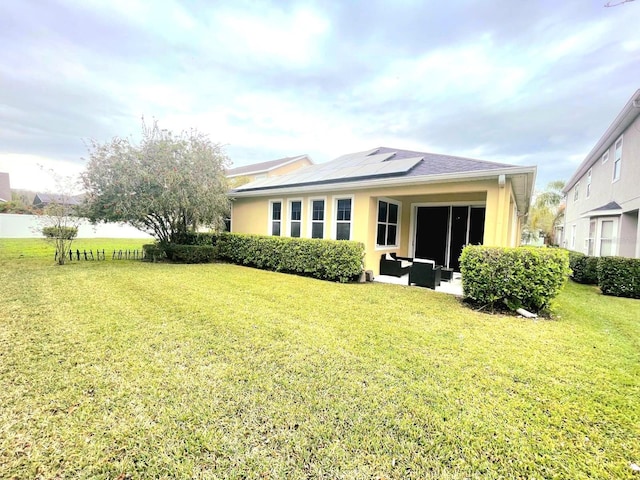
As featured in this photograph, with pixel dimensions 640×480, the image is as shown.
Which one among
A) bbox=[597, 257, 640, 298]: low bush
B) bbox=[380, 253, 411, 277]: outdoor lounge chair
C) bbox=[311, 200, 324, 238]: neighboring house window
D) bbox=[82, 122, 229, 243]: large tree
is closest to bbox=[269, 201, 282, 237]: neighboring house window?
bbox=[311, 200, 324, 238]: neighboring house window

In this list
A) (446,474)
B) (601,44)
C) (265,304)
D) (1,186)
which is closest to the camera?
(446,474)

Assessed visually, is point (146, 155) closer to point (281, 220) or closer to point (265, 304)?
point (281, 220)

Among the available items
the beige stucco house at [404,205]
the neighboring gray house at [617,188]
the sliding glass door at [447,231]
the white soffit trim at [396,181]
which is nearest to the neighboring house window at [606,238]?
the neighboring gray house at [617,188]

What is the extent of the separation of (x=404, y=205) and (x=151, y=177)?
9.67 meters

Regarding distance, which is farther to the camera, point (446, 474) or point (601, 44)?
point (601, 44)

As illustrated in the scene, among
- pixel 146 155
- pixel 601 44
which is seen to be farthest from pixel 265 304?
pixel 601 44

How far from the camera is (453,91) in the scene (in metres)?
13.8

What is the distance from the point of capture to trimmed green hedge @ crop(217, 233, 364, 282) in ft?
27.8

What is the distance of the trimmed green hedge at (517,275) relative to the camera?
549 cm

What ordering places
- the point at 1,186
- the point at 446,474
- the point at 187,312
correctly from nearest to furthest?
the point at 446,474 → the point at 187,312 → the point at 1,186

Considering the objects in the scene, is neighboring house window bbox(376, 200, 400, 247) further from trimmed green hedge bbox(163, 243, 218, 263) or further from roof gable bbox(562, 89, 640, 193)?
roof gable bbox(562, 89, 640, 193)

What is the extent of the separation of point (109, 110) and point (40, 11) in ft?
22.1

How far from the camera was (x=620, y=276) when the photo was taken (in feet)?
26.0

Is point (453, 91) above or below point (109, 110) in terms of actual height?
above
